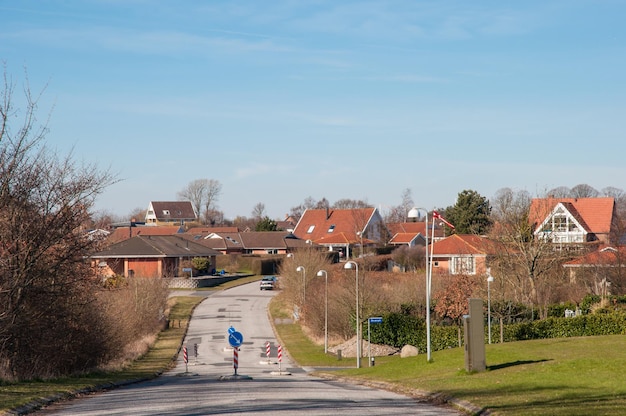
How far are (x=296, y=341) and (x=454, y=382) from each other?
35200 millimetres

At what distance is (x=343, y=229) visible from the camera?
118 meters

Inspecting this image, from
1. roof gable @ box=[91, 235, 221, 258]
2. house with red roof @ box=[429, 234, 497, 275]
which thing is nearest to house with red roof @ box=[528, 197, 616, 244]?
house with red roof @ box=[429, 234, 497, 275]

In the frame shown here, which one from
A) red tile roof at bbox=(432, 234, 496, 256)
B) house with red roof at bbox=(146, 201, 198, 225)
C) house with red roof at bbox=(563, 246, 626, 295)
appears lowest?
house with red roof at bbox=(563, 246, 626, 295)

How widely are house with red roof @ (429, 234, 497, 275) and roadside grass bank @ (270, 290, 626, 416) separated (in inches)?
1031

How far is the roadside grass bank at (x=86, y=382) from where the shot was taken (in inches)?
663

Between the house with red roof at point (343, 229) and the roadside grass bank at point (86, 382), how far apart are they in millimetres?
52405

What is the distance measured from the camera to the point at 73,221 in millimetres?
24766

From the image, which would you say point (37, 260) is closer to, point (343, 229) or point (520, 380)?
point (520, 380)

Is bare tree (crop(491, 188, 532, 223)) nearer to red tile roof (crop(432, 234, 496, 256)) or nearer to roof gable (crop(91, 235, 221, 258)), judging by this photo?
red tile roof (crop(432, 234, 496, 256))

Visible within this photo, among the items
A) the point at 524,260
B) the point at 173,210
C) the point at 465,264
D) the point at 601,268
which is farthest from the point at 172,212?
the point at 601,268

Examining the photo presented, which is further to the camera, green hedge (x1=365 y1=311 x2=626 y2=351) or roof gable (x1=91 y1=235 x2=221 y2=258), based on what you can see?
roof gable (x1=91 y1=235 x2=221 y2=258)

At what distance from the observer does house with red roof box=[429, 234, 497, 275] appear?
61969 mm

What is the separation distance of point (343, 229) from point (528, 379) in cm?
9804

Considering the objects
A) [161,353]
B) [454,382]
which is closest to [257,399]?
[454,382]
